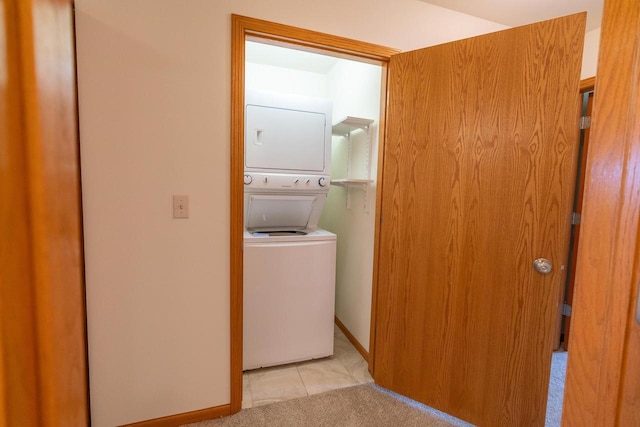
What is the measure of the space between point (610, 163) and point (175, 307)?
1.65 meters

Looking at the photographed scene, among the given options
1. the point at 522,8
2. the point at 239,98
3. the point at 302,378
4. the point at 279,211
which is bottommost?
the point at 302,378

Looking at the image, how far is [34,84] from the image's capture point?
0.26 meters

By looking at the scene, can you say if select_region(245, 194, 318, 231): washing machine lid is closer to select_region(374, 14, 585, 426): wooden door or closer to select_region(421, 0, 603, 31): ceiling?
select_region(374, 14, 585, 426): wooden door

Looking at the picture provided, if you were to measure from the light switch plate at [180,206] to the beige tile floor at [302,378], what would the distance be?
113cm

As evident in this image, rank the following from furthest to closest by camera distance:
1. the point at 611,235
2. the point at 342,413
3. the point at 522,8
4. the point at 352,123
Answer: the point at 352,123 < the point at 522,8 < the point at 342,413 < the point at 611,235

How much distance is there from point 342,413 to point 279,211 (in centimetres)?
134

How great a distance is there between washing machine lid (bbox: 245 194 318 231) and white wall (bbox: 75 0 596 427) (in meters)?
0.65

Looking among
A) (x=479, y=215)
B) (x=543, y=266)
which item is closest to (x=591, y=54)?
(x=479, y=215)

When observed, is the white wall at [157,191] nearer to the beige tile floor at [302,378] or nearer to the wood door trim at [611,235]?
the beige tile floor at [302,378]

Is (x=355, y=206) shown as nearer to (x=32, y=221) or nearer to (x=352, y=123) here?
(x=352, y=123)

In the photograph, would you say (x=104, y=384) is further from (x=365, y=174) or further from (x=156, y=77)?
(x=365, y=174)

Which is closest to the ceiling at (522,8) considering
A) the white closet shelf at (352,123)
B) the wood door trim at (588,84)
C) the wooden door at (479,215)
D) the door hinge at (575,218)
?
the wood door trim at (588,84)

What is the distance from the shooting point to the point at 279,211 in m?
2.26

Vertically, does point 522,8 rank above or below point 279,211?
above
